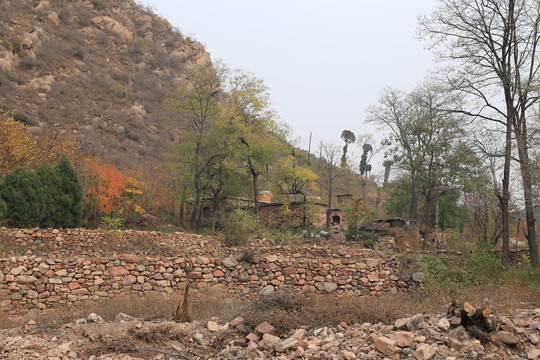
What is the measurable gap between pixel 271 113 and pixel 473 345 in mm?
23198

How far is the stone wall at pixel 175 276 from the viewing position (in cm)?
1004

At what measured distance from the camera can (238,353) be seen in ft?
16.9

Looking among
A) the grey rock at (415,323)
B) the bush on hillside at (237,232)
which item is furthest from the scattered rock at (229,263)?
the grey rock at (415,323)

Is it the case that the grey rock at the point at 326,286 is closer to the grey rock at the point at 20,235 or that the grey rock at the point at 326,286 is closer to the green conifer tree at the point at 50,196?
the grey rock at the point at 20,235

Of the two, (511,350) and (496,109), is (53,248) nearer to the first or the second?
(511,350)

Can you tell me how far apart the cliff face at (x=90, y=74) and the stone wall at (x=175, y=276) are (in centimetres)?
1713

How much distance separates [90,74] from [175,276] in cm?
4086

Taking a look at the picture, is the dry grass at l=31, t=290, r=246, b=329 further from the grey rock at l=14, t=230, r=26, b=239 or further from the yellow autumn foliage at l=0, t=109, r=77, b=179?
the yellow autumn foliage at l=0, t=109, r=77, b=179

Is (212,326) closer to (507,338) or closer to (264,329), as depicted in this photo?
(264,329)

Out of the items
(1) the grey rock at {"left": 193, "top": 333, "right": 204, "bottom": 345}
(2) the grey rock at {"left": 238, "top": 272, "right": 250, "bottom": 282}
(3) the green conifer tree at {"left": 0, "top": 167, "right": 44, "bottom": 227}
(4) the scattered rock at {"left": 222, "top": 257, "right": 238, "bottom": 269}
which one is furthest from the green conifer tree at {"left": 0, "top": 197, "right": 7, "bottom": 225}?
(1) the grey rock at {"left": 193, "top": 333, "right": 204, "bottom": 345}

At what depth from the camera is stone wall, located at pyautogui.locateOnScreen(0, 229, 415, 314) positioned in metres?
10.0

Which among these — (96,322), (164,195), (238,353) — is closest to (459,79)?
(238,353)

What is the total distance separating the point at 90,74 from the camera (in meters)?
44.4

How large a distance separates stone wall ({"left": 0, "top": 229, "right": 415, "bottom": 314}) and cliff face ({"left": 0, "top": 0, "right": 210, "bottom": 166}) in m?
17.1
